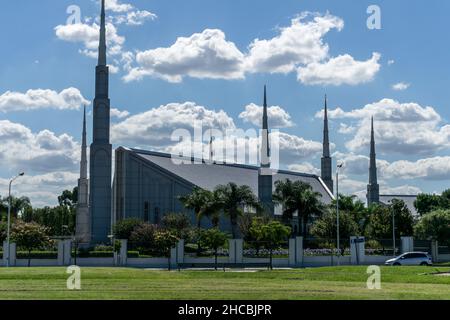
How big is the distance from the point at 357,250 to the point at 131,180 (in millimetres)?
40378

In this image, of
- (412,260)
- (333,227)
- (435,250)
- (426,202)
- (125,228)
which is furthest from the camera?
(426,202)

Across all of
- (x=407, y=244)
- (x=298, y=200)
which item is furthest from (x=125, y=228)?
(x=407, y=244)

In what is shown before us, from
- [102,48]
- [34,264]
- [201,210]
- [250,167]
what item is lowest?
[34,264]

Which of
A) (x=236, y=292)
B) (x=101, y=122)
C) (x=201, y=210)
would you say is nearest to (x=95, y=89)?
(x=101, y=122)

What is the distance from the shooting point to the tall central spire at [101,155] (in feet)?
262

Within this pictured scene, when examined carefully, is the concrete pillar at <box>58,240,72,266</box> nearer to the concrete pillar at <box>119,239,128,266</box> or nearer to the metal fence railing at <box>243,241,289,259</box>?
the concrete pillar at <box>119,239,128,266</box>

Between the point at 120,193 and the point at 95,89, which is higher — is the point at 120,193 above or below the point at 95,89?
below

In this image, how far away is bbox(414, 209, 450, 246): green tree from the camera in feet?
194

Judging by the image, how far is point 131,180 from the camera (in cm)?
8944

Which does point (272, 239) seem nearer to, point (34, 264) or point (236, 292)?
point (34, 264)

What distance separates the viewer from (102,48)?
80.1m

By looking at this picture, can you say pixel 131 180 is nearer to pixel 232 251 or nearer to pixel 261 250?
pixel 261 250

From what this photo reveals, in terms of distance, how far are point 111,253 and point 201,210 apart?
11150 mm

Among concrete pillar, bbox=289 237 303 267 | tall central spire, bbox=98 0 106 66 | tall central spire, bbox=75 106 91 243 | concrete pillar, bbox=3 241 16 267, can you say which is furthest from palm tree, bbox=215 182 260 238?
tall central spire, bbox=98 0 106 66
